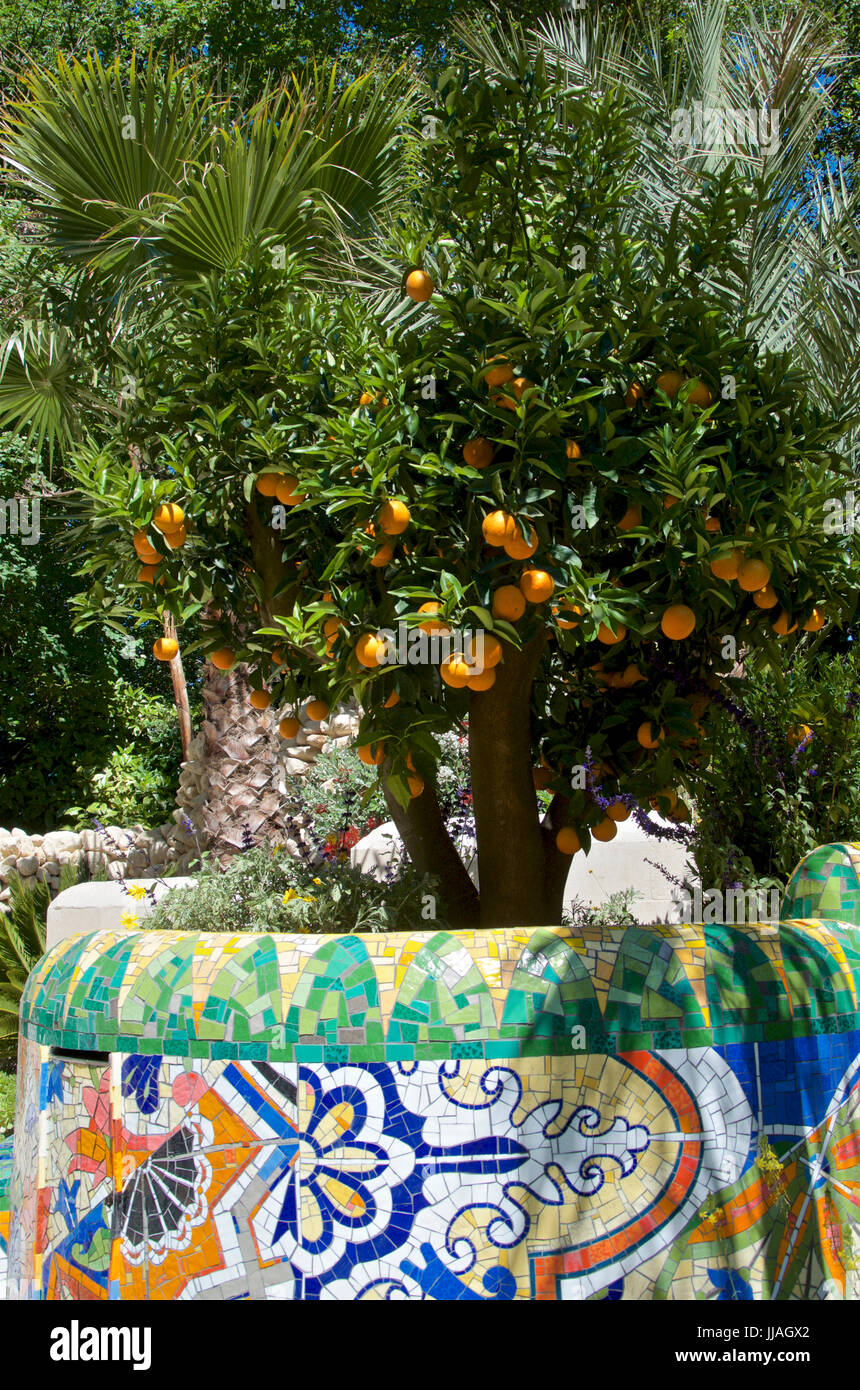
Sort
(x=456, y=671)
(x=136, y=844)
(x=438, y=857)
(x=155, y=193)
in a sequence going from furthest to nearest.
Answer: (x=136, y=844)
(x=155, y=193)
(x=438, y=857)
(x=456, y=671)

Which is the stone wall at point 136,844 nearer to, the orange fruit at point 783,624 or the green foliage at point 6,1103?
the green foliage at point 6,1103

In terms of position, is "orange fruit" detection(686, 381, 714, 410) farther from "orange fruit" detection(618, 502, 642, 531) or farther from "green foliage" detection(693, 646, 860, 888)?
"green foliage" detection(693, 646, 860, 888)

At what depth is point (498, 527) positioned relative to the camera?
2.49 meters

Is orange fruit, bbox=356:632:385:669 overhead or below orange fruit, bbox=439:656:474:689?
overhead

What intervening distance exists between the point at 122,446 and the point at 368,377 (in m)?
1.08

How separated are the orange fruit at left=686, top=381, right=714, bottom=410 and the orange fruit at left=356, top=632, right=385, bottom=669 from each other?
3.45 ft

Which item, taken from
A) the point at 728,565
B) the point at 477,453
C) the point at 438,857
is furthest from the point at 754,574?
the point at 438,857

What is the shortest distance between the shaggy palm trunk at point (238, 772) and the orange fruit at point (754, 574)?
560 centimetres

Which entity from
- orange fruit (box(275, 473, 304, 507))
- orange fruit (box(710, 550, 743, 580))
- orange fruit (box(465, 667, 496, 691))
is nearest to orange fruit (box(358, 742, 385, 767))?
orange fruit (box(465, 667, 496, 691))

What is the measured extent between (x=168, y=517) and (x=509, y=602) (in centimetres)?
100

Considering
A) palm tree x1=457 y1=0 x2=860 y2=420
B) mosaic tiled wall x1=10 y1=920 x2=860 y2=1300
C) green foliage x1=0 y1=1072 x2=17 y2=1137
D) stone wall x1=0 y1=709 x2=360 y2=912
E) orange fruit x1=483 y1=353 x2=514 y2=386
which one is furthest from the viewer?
stone wall x1=0 y1=709 x2=360 y2=912

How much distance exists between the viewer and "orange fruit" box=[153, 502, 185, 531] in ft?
9.42

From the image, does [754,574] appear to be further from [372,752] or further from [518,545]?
[372,752]

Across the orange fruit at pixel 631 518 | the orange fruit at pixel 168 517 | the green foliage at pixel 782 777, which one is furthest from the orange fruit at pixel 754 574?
the green foliage at pixel 782 777
